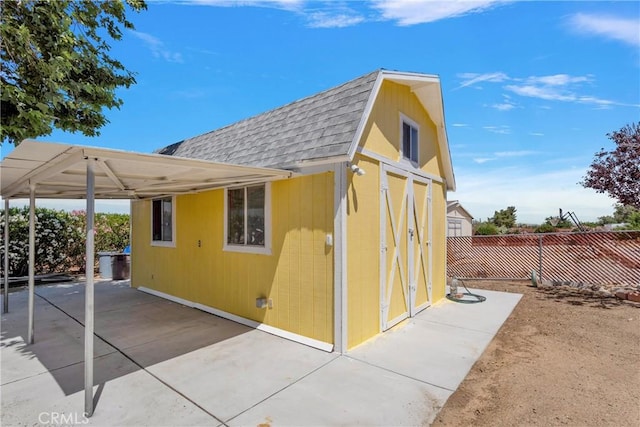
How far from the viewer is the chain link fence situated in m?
8.49

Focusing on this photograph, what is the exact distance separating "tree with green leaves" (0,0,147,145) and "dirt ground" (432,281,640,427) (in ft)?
25.1

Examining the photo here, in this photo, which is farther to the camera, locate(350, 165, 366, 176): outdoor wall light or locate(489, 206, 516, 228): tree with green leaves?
locate(489, 206, 516, 228): tree with green leaves

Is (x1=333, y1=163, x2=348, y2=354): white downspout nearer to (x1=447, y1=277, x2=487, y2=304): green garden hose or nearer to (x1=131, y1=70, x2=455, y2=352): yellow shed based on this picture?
(x1=131, y1=70, x2=455, y2=352): yellow shed

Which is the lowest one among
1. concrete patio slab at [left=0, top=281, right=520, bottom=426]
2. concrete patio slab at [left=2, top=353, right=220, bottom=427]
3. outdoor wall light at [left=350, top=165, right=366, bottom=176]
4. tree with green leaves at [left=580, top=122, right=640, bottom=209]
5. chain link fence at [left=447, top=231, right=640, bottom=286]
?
concrete patio slab at [left=0, top=281, right=520, bottom=426]

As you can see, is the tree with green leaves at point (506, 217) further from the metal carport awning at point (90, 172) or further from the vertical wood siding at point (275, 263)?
the metal carport awning at point (90, 172)

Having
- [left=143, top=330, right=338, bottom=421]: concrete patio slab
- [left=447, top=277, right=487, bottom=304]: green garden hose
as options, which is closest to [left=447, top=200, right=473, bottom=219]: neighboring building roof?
[left=447, top=277, right=487, bottom=304]: green garden hose

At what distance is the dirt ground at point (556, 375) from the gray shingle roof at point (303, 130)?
10.4 feet

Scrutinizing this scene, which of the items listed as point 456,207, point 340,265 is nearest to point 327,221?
point 340,265

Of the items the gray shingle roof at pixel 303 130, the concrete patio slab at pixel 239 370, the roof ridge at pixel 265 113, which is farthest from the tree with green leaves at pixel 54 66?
the concrete patio slab at pixel 239 370

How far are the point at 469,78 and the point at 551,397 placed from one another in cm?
674

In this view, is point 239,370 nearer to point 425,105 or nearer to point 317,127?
point 317,127

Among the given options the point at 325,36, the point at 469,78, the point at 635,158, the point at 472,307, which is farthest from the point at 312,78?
the point at 635,158

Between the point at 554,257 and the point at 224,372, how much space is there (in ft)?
33.7

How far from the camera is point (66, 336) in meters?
4.95
